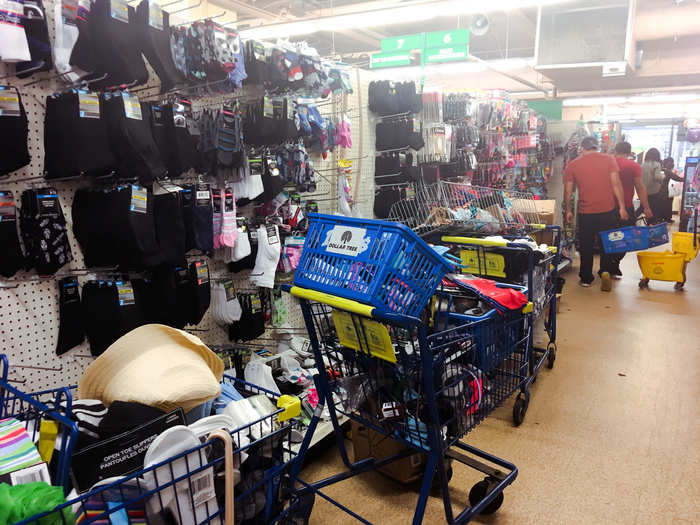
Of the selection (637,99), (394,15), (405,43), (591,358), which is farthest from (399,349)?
(637,99)

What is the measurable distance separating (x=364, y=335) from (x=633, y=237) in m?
5.77

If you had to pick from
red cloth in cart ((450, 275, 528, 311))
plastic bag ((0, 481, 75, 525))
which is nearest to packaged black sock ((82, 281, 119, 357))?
plastic bag ((0, 481, 75, 525))

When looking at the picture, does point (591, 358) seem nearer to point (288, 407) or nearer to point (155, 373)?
point (288, 407)

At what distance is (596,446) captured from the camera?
2.93 metres

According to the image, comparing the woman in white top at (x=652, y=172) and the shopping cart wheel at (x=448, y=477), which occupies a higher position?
the woman in white top at (x=652, y=172)

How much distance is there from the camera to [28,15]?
2.07m

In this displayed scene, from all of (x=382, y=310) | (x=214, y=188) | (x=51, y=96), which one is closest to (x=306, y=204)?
(x=214, y=188)

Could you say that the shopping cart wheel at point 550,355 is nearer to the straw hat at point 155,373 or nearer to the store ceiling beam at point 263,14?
the straw hat at point 155,373

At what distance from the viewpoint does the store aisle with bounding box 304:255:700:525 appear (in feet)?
7.81

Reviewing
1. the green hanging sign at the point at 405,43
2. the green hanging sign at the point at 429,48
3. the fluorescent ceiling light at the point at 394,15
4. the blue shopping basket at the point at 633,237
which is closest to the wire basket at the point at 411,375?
the fluorescent ceiling light at the point at 394,15

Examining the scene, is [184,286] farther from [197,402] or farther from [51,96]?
[197,402]

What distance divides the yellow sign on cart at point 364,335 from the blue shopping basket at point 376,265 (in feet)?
0.40

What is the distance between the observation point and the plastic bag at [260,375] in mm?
2877

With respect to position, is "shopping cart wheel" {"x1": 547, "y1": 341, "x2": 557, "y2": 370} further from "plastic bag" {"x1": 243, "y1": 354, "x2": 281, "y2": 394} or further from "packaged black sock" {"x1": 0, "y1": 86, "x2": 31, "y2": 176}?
"packaged black sock" {"x1": 0, "y1": 86, "x2": 31, "y2": 176}
